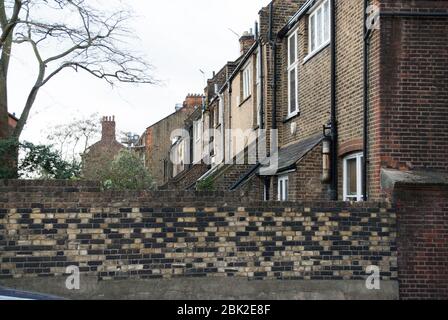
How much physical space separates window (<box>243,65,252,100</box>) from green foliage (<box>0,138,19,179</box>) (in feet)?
34.7

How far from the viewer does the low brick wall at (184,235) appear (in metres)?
7.87

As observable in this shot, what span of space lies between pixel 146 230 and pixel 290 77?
839 centimetres

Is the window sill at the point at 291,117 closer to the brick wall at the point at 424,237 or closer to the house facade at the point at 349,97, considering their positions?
the house facade at the point at 349,97

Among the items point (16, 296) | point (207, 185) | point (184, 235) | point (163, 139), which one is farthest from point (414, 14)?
point (163, 139)

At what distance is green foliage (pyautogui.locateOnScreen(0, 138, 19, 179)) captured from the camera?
8.80 meters

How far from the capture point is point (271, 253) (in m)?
8.38

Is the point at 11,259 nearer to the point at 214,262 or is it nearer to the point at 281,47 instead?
the point at 214,262

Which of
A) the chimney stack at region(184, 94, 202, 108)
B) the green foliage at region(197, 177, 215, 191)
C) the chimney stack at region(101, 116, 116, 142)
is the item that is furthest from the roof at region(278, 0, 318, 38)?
the chimney stack at region(101, 116, 116, 142)

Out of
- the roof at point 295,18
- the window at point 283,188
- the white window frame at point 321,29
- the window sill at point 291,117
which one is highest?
the roof at point 295,18

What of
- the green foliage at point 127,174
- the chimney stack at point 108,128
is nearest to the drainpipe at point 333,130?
the green foliage at point 127,174

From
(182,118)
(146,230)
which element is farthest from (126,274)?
(182,118)

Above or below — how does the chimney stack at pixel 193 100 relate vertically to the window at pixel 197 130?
above

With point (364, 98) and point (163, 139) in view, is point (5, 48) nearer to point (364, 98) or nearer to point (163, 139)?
point (364, 98)

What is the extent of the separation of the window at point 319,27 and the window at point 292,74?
1.16m
